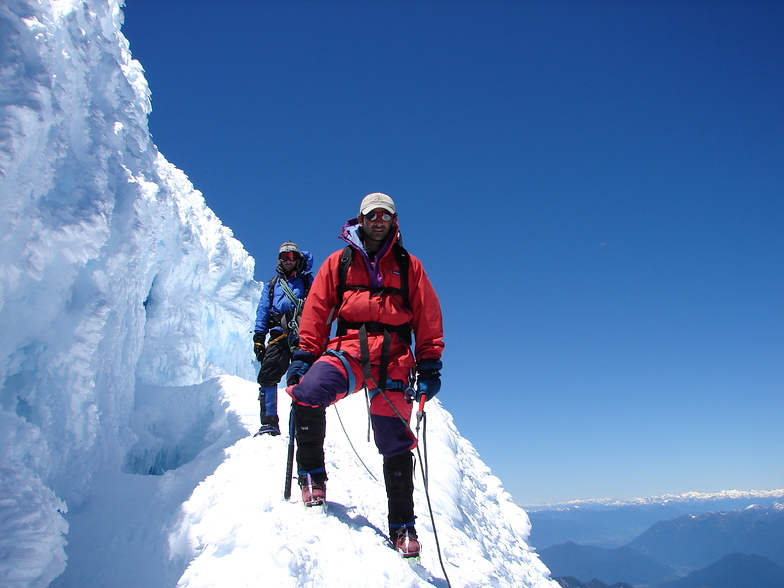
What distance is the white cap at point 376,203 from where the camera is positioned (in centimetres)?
288

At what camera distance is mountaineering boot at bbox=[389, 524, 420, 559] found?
8.07ft

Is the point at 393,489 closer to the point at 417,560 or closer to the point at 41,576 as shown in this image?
the point at 417,560

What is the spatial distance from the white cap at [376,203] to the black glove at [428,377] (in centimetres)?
101

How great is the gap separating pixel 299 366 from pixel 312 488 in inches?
28.9

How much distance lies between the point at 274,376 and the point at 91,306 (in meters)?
1.70

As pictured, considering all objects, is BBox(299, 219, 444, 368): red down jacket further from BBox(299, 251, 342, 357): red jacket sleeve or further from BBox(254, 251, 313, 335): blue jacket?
BBox(254, 251, 313, 335): blue jacket

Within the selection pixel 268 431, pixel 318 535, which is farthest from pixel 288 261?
pixel 318 535

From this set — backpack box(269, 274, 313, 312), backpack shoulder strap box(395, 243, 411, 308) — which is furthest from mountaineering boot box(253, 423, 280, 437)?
backpack shoulder strap box(395, 243, 411, 308)

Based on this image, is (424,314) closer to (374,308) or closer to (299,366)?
(374,308)

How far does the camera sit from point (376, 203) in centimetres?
290

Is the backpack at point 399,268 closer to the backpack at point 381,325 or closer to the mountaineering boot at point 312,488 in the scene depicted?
the backpack at point 381,325

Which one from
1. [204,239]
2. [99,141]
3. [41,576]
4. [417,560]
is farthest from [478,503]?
[204,239]

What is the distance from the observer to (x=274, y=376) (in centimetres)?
443

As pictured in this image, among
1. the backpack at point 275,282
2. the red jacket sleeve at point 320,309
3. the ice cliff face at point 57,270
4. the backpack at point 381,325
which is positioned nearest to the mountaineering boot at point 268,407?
the backpack at point 275,282
